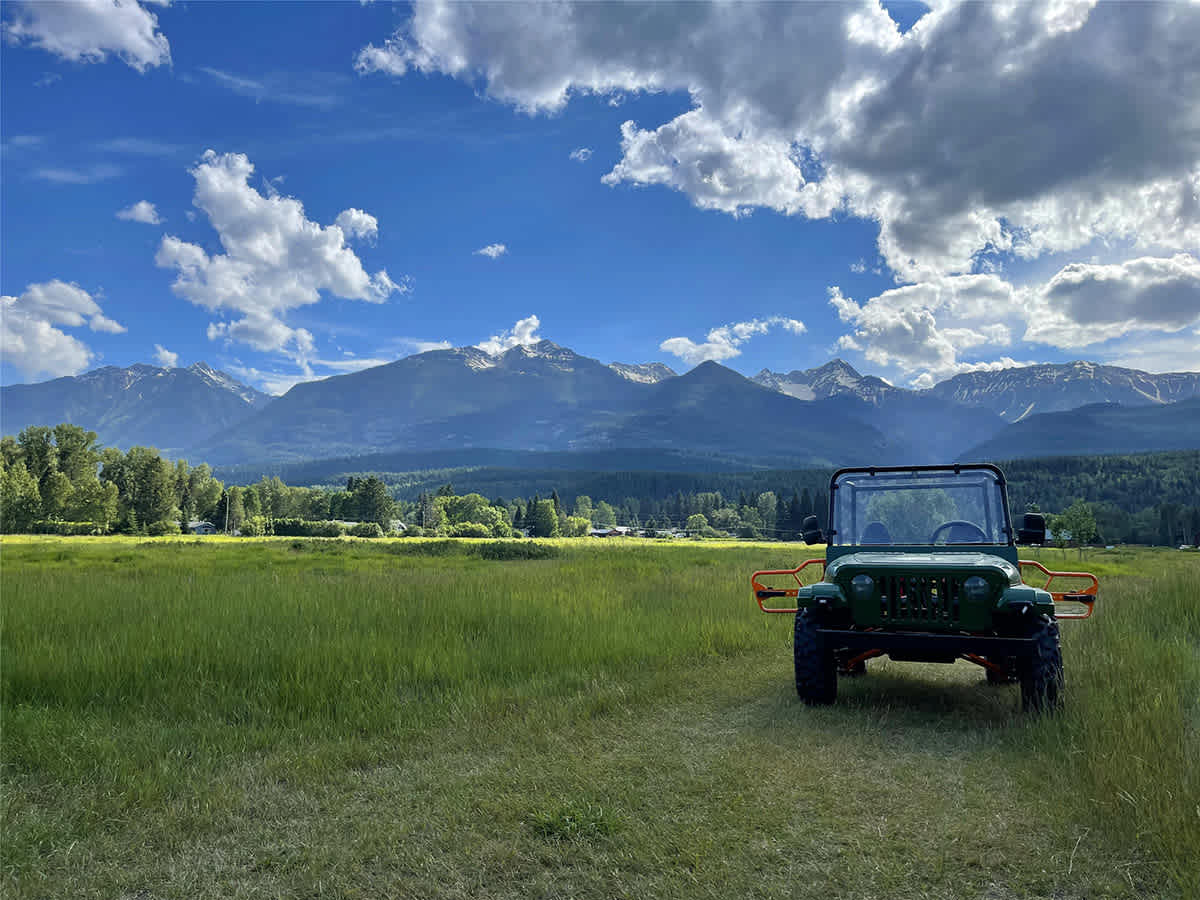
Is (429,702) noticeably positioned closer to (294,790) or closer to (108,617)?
(294,790)

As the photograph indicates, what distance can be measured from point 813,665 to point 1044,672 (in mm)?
2028

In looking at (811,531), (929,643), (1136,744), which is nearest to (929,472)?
(811,531)

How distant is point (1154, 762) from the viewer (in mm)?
4570

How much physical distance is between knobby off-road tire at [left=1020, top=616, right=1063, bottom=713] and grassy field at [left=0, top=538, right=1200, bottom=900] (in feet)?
0.81

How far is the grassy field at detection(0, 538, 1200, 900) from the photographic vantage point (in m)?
3.70

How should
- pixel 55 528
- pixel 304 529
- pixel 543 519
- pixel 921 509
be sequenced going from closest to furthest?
pixel 921 509 → pixel 55 528 → pixel 304 529 → pixel 543 519

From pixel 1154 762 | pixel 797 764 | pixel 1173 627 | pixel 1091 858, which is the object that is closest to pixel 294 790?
pixel 797 764

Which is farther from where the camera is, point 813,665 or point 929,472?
point 929,472

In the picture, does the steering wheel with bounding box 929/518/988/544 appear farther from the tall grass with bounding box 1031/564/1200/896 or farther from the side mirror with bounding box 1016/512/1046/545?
the tall grass with bounding box 1031/564/1200/896

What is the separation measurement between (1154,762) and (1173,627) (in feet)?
24.5

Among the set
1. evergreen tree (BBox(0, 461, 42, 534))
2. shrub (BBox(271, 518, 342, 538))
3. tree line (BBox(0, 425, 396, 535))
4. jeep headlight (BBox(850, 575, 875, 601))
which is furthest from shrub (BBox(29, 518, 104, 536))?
jeep headlight (BBox(850, 575, 875, 601))

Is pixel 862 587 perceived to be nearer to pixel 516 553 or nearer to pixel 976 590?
pixel 976 590

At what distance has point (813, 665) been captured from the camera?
656 cm

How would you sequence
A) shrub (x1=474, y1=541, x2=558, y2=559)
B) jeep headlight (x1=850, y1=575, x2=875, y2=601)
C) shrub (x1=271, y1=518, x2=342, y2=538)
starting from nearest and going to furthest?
jeep headlight (x1=850, y1=575, x2=875, y2=601) → shrub (x1=474, y1=541, x2=558, y2=559) → shrub (x1=271, y1=518, x2=342, y2=538)
